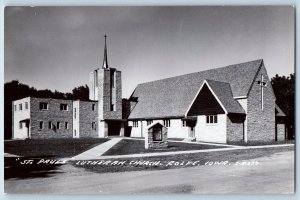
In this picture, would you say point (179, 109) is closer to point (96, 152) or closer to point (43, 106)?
point (96, 152)

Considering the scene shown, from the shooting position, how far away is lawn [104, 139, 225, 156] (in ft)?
39.5

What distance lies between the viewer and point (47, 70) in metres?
11.3

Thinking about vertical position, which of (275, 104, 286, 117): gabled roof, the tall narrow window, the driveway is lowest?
the driveway

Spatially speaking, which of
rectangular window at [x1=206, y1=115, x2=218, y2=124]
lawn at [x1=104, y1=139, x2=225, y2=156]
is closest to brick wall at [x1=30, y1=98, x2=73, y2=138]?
lawn at [x1=104, y1=139, x2=225, y2=156]

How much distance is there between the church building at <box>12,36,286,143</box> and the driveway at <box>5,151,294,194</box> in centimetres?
153

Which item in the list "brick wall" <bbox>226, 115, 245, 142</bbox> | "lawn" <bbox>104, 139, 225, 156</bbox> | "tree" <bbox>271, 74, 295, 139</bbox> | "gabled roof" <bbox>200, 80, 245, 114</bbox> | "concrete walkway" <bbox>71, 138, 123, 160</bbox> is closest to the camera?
"tree" <bbox>271, 74, 295, 139</bbox>

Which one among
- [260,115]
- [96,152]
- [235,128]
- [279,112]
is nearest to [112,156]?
[96,152]

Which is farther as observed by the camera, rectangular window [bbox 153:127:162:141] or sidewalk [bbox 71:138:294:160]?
rectangular window [bbox 153:127:162:141]

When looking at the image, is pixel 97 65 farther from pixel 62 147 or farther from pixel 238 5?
pixel 238 5

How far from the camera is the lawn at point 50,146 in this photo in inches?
434

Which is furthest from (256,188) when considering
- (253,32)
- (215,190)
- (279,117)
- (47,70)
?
(47,70)

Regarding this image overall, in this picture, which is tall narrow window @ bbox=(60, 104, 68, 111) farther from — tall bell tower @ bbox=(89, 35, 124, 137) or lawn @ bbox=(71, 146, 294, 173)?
lawn @ bbox=(71, 146, 294, 173)

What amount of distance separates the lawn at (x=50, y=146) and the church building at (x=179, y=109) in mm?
254

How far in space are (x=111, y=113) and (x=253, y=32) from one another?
18.6ft
